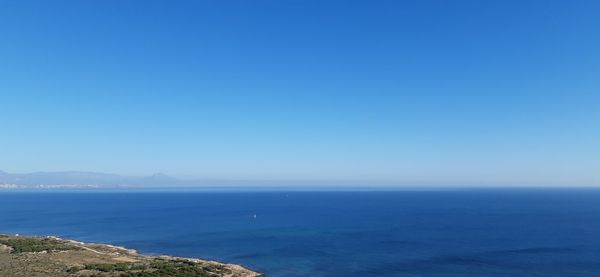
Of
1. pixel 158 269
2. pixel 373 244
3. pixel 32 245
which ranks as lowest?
pixel 373 244

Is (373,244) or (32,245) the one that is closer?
(32,245)

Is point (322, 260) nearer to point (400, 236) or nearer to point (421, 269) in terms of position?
point (421, 269)

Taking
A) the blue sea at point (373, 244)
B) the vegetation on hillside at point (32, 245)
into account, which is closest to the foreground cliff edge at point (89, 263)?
the vegetation on hillside at point (32, 245)

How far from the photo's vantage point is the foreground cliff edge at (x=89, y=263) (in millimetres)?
60906

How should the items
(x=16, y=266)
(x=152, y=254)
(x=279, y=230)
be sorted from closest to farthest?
(x=16, y=266)
(x=152, y=254)
(x=279, y=230)

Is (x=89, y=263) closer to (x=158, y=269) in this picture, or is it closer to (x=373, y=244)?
(x=158, y=269)

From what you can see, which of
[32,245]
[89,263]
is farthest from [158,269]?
[32,245]

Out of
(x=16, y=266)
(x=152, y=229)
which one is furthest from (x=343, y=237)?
(x=16, y=266)

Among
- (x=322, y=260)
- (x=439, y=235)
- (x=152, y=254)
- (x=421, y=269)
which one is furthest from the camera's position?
(x=439, y=235)

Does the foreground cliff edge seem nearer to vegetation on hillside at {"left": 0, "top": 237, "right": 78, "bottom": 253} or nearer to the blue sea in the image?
vegetation on hillside at {"left": 0, "top": 237, "right": 78, "bottom": 253}

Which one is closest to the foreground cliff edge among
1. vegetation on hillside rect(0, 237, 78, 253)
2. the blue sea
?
vegetation on hillside rect(0, 237, 78, 253)

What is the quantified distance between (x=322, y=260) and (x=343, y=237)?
32.1m

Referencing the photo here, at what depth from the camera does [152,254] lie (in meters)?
85.7

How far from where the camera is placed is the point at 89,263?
68.0 metres
